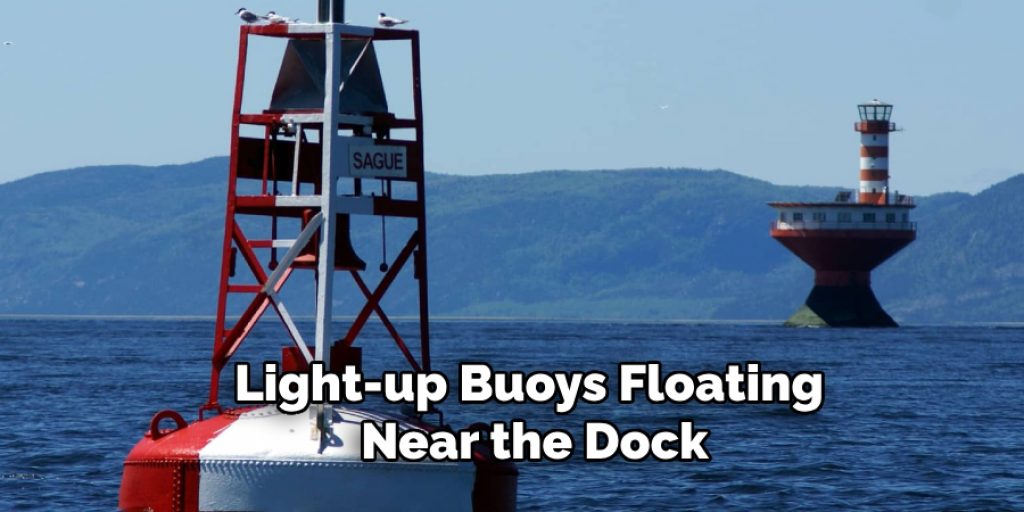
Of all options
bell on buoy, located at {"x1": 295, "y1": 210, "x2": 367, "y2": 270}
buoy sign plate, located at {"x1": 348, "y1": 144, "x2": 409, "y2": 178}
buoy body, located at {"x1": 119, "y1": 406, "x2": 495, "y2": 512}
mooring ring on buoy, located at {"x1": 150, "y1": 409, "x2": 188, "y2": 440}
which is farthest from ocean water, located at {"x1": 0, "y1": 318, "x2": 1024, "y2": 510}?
buoy sign plate, located at {"x1": 348, "y1": 144, "x2": 409, "y2": 178}

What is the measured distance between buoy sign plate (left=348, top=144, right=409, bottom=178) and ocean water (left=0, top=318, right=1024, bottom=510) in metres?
15.8

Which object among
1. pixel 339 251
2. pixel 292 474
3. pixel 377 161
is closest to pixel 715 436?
pixel 339 251

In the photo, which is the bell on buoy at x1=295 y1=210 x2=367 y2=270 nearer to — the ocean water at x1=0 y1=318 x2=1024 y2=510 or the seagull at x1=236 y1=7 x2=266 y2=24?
the seagull at x1=236 y1=7 x2=266 y2=24

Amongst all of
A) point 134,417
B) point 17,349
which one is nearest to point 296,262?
point 134,417

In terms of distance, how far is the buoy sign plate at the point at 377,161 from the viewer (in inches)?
903

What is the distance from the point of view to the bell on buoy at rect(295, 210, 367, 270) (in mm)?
23594

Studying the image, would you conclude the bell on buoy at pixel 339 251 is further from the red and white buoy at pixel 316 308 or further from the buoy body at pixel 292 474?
the buoy body at pixel 292 474

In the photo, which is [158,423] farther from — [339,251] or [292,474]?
[339,251]

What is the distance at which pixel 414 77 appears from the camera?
24031 millimetres

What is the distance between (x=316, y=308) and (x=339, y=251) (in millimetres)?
2037

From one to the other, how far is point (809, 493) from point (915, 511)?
12.3 feet

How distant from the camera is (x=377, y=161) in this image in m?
23.3

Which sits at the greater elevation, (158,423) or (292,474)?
(158,423)

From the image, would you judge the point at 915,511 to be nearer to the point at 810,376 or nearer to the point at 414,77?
the point at 810,376
